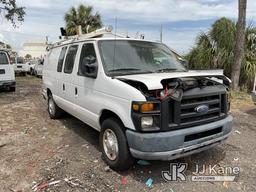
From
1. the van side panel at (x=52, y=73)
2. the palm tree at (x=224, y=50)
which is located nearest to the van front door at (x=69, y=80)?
the van side panel at (x=52, y=73)

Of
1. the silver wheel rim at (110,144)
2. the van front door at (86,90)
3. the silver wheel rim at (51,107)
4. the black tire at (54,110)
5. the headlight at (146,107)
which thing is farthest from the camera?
the silver wheel rim at (51,107)

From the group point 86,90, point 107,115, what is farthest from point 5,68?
point 107,115

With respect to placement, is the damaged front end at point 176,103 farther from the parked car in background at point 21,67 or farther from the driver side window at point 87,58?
the parked car in background at point 21,67

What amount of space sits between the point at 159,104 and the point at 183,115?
41 cm

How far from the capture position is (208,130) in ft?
12.7

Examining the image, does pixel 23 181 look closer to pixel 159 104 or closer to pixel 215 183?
pixel 159 104

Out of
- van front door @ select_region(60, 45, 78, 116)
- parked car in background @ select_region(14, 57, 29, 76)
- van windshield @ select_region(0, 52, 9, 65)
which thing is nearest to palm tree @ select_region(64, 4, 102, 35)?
parked car in background @ select_region(14, 57, 29, 76)

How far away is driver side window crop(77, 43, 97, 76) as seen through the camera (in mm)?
4504

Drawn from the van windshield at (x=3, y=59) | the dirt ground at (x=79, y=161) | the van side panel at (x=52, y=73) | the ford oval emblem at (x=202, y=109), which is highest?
the van windshield at (x=3, y=59)

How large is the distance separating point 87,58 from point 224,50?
9454mm

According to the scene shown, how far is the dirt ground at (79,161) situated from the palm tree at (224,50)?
230 inches

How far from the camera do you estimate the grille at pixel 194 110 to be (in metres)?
3.56

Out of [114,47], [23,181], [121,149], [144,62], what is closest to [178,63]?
[144,62]

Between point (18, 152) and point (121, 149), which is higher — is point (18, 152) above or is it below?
below
